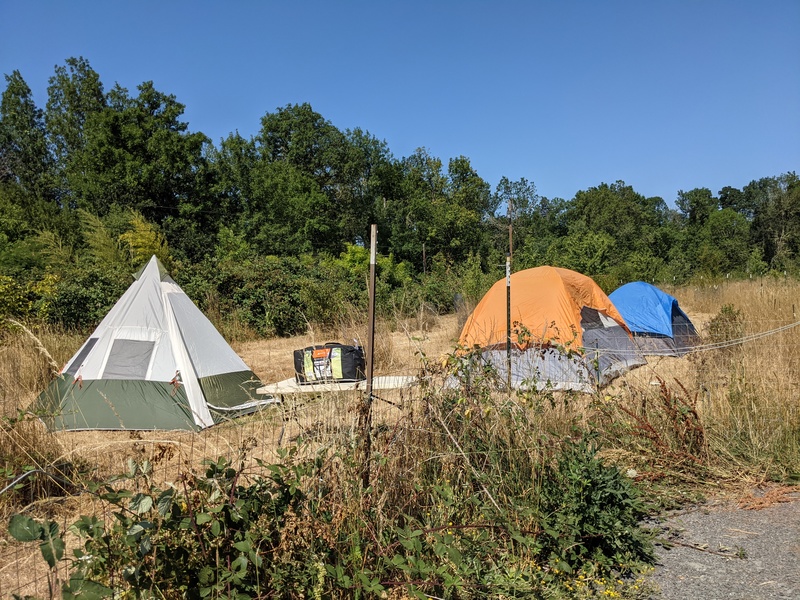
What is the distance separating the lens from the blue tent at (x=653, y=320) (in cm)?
1037

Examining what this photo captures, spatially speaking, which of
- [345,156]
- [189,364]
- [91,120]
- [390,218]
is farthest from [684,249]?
[189,364]

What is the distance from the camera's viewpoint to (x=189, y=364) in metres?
6.77

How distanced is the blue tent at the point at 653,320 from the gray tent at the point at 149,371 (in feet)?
22.8

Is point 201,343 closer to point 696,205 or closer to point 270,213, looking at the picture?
point 270,213

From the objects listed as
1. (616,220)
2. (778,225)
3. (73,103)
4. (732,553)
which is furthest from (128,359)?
(616,220)

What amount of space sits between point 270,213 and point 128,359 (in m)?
25.1

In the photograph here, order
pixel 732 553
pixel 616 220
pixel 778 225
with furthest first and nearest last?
1. pixel 616 220
2. pixel 778 225
3. pixel 732 553

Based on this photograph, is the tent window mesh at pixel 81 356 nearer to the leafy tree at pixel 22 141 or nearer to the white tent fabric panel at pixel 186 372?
the white tent fabric panel at pixel 186 372

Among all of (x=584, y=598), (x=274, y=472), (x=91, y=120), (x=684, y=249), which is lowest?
(x=584, y=598)

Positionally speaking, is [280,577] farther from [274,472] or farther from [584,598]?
[584,598]

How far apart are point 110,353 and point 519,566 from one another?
5490mm

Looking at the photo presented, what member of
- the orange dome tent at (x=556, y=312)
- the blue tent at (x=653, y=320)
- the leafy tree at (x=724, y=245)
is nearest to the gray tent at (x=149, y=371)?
the orange dome tent at (x=556, y=312)

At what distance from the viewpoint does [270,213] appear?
30953 millimetres

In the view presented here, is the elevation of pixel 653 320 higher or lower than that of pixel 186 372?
higher
